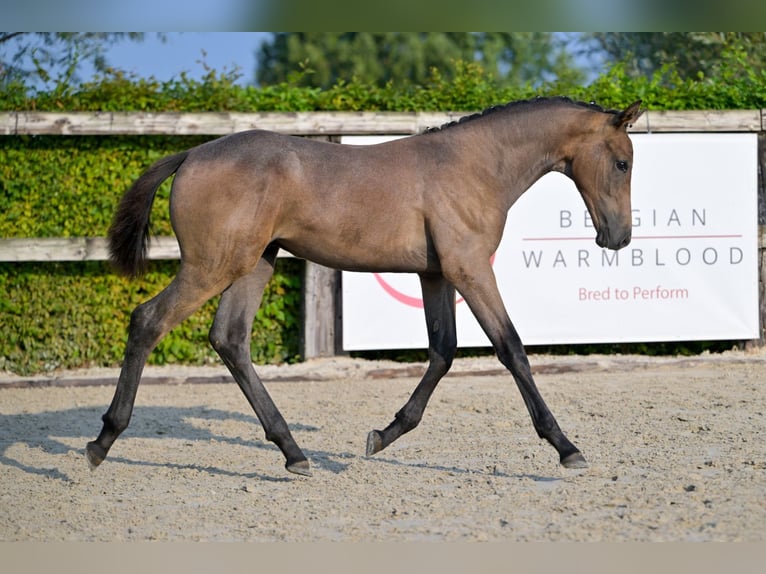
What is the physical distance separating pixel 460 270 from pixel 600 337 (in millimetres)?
4139

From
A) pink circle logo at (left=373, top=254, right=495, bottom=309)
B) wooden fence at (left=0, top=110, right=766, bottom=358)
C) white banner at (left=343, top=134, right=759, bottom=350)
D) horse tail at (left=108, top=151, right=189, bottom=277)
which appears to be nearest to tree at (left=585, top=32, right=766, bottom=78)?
wooden fence at (left=0, top=110, right=766, bottom=358)

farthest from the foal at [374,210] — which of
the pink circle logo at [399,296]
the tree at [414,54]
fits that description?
the tree at [414,54]

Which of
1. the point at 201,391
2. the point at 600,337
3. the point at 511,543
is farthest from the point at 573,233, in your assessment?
the point at 511,543

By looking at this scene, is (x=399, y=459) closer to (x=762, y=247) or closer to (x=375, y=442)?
(x=375, y=442)

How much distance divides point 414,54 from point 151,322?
2250 centimetres

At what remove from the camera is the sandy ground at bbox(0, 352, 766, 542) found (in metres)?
4.01

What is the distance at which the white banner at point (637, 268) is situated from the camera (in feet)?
27.7

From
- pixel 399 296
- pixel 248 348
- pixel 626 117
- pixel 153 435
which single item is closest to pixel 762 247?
pixel 399 296

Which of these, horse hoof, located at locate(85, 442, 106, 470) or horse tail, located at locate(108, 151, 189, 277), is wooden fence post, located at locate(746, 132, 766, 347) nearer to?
horse tail, located at locate(108, 151, 189, 277)

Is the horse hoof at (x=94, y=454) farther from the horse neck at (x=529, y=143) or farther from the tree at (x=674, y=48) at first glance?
the tree at (x=674, y=48)

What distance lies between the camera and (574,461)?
15.4ft

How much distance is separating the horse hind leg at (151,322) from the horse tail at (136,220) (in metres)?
0.45

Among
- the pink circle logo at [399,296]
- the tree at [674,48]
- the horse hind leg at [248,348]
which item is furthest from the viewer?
the tree at [674,48]

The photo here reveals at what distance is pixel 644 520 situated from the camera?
12.7 ft
